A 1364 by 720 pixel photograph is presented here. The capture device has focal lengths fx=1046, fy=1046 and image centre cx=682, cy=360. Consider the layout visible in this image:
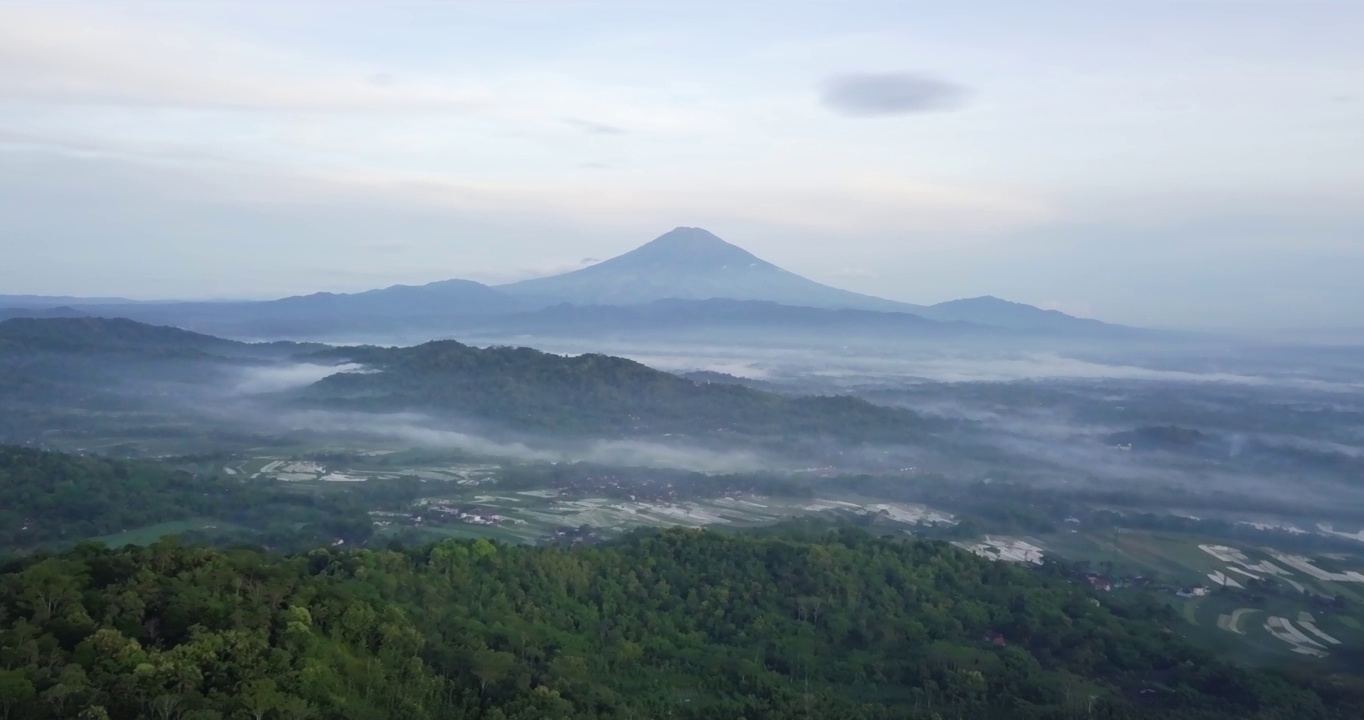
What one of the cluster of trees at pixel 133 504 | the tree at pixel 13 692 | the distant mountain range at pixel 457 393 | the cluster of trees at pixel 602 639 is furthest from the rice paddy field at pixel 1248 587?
the cluster of trees at pixel 133 504

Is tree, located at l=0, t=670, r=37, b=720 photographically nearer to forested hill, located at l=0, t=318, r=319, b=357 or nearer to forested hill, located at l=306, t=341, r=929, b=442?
forested hill, located at l=306, t=341, r=929, b=442

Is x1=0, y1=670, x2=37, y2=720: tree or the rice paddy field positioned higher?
x1=0, y1=670, x2=37, y2=720: tree

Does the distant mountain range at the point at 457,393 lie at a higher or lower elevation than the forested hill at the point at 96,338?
lower

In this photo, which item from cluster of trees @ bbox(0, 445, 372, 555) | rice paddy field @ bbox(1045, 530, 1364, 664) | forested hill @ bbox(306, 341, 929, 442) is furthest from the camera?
forested hill @ bbox(306, 341, 929, 442)

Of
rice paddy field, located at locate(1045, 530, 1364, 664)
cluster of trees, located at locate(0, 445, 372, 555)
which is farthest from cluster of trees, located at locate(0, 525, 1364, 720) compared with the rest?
cluster of trees, located at locate(0, 445, 372, 555)

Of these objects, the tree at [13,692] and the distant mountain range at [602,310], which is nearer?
the tree at [13,692]

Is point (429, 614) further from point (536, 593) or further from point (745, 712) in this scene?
point (745, 712)

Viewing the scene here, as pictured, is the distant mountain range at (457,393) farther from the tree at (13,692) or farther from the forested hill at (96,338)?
the tree at (13,692)
